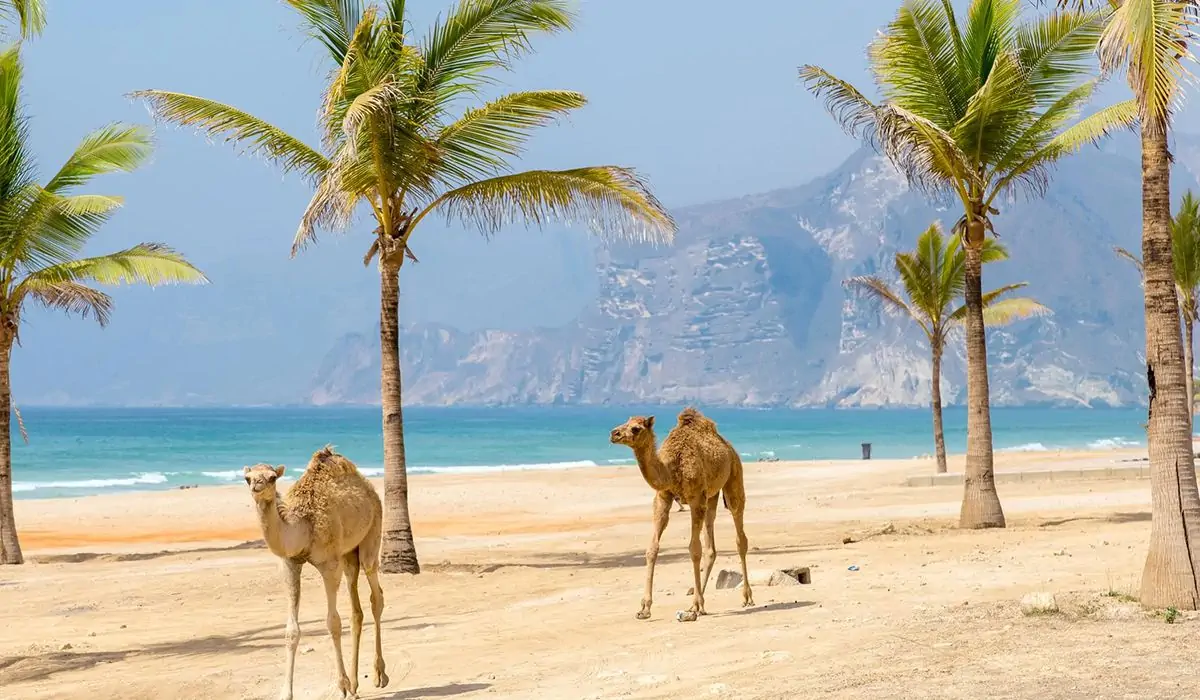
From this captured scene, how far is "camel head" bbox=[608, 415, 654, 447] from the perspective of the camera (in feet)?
34.9

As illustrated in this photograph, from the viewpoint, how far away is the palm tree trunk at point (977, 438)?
18.4m

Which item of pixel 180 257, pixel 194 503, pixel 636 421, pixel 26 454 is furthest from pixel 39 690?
pixel 26 454

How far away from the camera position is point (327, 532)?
853cm

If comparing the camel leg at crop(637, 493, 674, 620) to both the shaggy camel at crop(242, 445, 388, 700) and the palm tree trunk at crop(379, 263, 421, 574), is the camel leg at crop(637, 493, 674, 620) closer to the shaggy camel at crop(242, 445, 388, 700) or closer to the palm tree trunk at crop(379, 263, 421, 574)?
the shaggy camel at crop(242, 445, 388, 700)

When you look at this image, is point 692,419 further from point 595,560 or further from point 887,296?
point 887,296

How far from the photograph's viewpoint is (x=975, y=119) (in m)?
17.8

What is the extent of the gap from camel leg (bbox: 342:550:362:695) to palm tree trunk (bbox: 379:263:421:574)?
709 centimetres

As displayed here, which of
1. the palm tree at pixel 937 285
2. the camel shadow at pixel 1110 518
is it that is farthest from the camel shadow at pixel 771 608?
the palm tree at pixel 937 285

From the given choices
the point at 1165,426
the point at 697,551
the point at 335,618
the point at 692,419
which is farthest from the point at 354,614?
the point at 1165,426

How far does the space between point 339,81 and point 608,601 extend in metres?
6.73

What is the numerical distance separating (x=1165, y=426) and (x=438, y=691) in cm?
600

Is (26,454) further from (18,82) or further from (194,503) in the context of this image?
(18,82)

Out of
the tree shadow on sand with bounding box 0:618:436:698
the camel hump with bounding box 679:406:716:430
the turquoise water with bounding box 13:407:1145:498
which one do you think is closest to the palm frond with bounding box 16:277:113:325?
the tree shadow on sand with bounding box 0:618:436:698

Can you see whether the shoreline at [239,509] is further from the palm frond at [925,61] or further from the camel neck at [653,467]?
the camel neck at [653,467]
